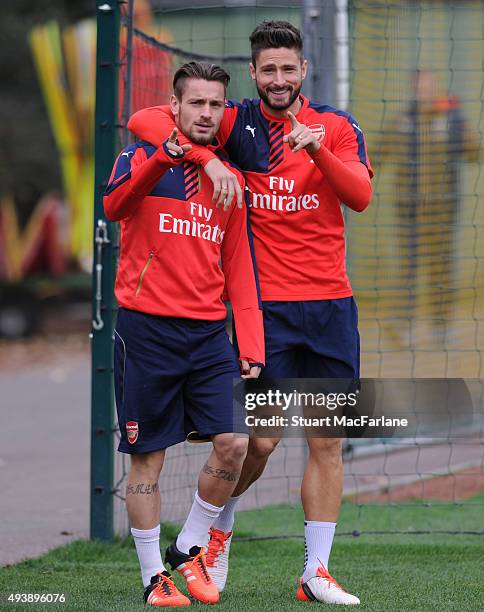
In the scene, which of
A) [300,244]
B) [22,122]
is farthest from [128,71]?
[22,122]

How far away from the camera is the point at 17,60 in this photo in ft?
89.5

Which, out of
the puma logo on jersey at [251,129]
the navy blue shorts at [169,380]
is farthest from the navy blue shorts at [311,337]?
the puma logo on jersey at [251,129]

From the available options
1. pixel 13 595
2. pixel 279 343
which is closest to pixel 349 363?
pixel 279 343

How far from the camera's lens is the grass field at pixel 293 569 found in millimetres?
4773

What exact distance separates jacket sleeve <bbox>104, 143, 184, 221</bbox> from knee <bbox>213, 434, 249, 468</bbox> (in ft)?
3.28

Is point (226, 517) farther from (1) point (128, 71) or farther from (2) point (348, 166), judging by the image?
(1) point (128, 71)

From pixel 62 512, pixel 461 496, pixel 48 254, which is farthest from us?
pixel 48 254

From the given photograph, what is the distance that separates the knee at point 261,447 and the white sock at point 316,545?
1.20 ft

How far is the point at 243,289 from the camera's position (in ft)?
15.8

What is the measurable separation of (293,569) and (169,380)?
5.05 ft

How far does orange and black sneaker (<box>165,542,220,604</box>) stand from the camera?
467cm

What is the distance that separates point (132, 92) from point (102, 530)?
2462 millimetres

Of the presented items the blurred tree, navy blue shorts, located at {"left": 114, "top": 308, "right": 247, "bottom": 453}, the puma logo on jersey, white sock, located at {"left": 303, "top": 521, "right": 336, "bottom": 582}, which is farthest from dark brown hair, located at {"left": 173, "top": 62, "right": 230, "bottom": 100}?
the blurred tree

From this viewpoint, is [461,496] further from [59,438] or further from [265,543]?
[59,438]
